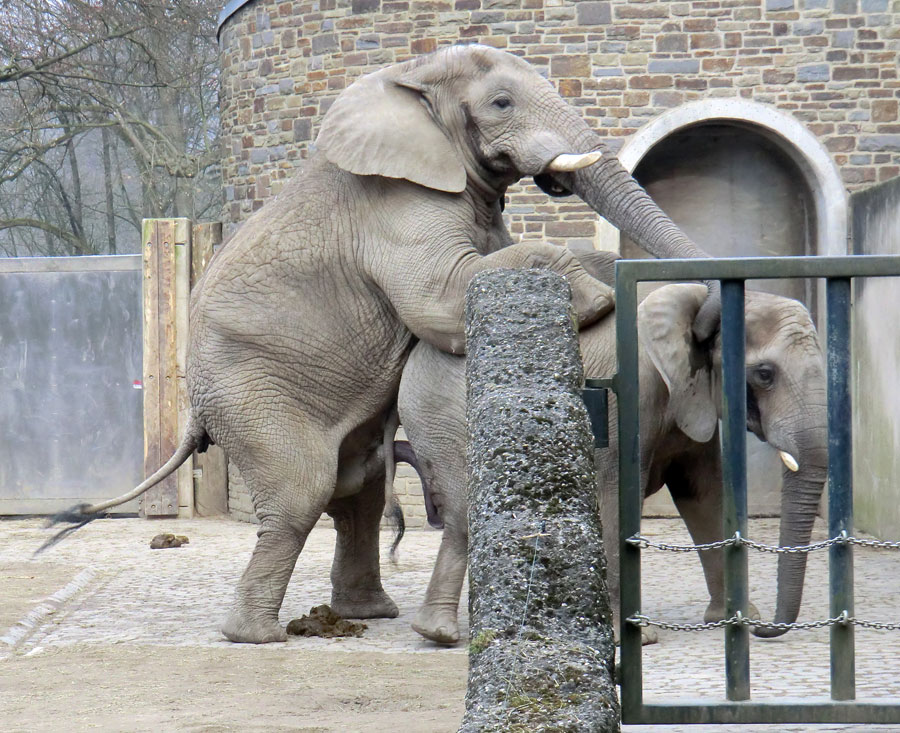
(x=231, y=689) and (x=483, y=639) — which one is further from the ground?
(x=483, y=639)

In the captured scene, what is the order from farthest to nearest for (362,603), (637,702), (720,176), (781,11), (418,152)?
(720,176)
(781,11)
(362,603)
(418,152)
(637,702)

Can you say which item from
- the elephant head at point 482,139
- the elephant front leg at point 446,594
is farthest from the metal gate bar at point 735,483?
the elephant front leg at point 446,594

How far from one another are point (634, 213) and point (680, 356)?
72 cm

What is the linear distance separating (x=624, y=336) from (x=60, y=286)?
953 centimetres

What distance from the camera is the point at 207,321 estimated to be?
6.80 metres

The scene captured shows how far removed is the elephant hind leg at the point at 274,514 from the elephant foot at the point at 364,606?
75cm

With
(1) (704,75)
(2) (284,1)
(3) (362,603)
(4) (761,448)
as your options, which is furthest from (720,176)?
(3) (362,603)

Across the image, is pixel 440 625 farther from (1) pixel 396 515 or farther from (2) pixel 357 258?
(2) pixel 357 258

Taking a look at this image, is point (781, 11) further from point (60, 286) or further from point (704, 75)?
point (60, 286)

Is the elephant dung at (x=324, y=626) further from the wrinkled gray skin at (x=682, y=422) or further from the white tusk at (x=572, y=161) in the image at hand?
the white tusk at (x=572, y=161)

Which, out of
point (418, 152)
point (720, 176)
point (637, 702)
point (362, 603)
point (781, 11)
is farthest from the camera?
point (720, 176)

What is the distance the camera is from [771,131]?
11.1 meters

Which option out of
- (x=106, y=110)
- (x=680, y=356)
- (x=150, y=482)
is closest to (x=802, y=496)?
(x=680, y=356)

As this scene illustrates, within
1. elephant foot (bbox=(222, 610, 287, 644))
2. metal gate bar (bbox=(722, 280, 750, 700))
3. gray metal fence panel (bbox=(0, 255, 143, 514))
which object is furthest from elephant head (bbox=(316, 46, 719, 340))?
gray metal fence panel (bbox=(0, 255, 143, 514))
